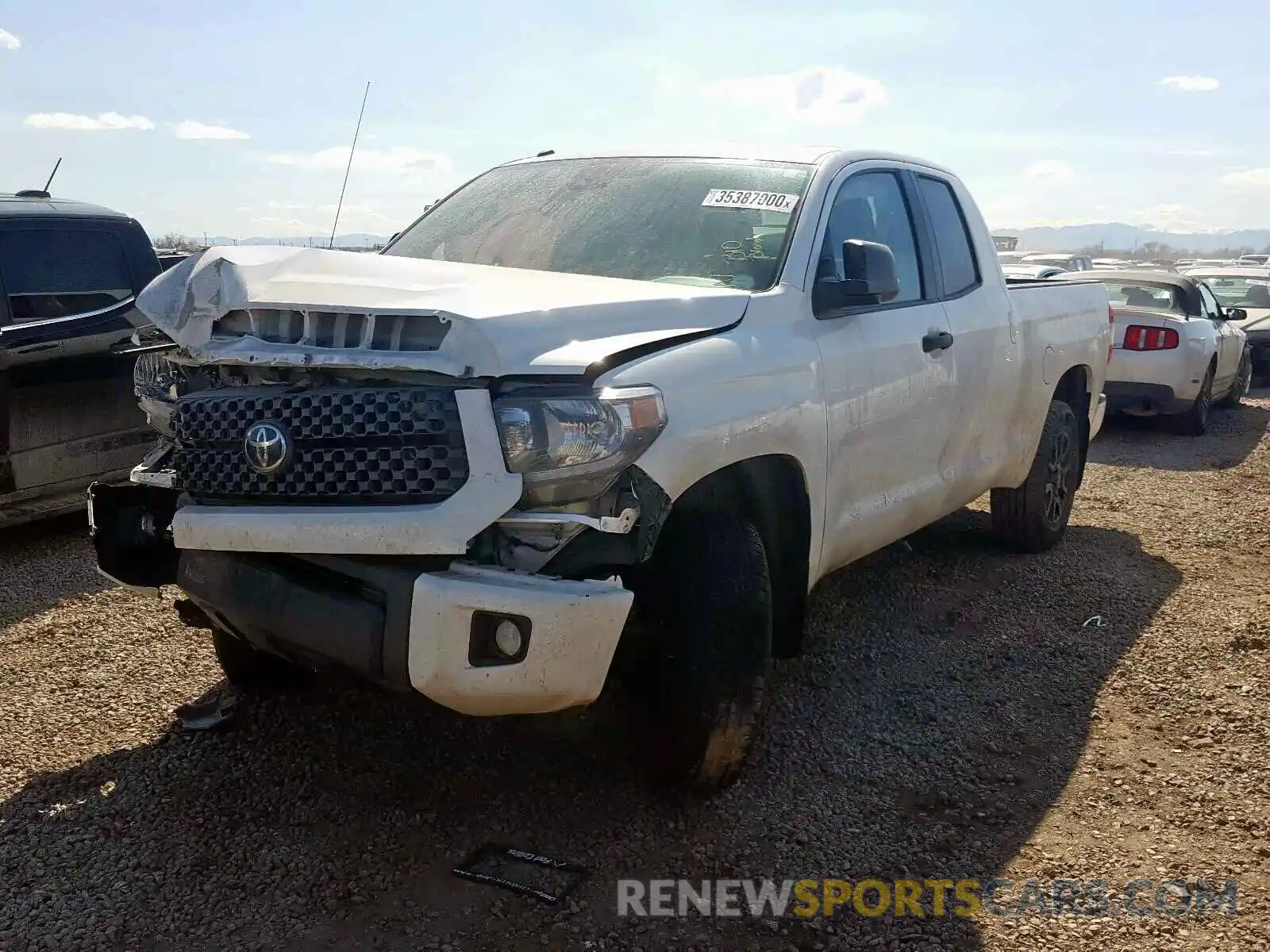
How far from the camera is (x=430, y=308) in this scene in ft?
9.38

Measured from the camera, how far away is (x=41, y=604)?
200 inches

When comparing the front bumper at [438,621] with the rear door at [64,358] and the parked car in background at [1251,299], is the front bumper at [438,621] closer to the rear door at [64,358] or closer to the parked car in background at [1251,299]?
the rear door at [64,358]

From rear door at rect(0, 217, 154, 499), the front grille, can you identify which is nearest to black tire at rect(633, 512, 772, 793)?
the front grille

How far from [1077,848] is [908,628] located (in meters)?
1.84

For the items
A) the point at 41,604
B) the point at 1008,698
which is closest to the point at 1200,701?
the point at 1008,698

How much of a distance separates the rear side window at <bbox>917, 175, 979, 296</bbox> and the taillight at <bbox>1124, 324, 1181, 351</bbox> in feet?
20.9

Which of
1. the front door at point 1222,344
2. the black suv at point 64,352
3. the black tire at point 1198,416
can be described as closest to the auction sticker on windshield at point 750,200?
the black suv at point 64,352

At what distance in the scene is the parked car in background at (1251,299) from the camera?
15383mm

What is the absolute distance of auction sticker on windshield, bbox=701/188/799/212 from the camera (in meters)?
4.00

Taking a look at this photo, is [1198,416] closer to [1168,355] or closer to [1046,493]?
[1168,355]

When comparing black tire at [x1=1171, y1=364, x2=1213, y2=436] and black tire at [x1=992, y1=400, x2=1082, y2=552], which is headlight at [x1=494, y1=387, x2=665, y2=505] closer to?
black tire at [x1=992, y1=400, x2=1082, y2=552]

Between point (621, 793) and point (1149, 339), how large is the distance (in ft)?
29.6

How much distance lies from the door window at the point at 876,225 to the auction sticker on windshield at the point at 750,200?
0.17 metres

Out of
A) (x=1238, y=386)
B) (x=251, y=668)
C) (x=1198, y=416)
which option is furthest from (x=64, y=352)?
(x=1238, y=386)
